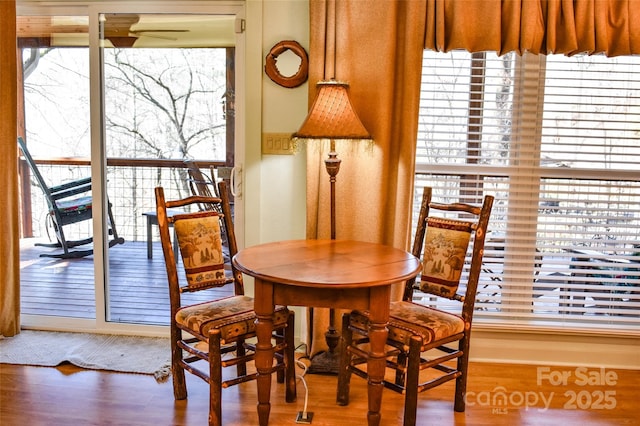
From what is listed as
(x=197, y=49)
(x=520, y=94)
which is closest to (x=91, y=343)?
(x=197, y=49)

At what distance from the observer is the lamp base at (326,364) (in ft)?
9.55

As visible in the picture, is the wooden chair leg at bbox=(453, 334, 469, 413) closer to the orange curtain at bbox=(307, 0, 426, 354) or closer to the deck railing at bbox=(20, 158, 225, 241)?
the orange curtain at bbox=(307, 0, 426, 354)

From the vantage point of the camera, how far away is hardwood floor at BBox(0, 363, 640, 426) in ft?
8.04

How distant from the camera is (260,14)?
307 centimetres

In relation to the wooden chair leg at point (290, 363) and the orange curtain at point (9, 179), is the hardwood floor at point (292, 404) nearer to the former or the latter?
the wooden chair leg at point (290, 363)

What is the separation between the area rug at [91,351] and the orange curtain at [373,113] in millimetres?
1116

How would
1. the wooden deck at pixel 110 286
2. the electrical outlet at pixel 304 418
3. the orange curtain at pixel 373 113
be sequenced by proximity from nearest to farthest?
the electrical outlet at pixel 304 418 → the orange curtain at pixel 373 113 → the wooden deck at pixel 110 286

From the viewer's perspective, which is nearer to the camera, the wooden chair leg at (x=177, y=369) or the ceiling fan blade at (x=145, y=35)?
the wooden chair leg at (x=177, y=369)

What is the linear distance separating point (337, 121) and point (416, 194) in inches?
30.3

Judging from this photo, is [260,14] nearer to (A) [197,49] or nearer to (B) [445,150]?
(A) [197,49]

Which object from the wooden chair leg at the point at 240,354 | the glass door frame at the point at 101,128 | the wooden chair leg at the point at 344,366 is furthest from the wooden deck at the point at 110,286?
the wooden chair leg at the point at 344,366

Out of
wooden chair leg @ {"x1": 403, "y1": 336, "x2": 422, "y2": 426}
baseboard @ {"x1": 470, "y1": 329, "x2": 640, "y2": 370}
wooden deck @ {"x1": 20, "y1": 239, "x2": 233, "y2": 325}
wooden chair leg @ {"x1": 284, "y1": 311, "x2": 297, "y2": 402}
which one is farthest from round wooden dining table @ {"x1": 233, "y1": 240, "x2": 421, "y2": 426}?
wooden deck @ {"x1": 20, "y1": 239, "x2": 233, "y2": 325}

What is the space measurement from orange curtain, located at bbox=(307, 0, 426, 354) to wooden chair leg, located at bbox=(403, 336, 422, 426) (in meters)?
0.79

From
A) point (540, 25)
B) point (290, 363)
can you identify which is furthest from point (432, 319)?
point (540, 25)
